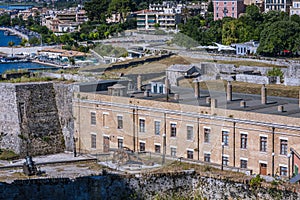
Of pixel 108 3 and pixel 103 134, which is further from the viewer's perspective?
pixel 108 3

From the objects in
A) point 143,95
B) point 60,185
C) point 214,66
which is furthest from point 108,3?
point 60,185

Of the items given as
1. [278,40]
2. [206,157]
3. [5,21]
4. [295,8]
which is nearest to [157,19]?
[295,8]

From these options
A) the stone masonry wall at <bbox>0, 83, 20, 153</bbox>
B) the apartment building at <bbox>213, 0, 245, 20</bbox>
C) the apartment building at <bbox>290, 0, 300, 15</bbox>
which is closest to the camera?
the stone masonry wall at <bbox>0, 83, 20, 153</bbox>

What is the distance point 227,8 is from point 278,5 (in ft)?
15.6

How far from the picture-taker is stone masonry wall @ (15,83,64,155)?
2289 cm

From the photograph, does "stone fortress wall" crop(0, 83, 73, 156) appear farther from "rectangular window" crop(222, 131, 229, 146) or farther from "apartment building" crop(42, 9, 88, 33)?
"apartment building" crop(42, 9, 88, 33)

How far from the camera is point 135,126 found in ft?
71.9

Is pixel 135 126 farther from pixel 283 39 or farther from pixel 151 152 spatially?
pixel 283 39

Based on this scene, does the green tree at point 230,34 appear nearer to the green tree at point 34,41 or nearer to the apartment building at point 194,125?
the apartment building at point 194,125

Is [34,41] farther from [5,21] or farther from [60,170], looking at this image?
[60,170]

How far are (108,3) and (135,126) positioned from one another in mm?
64269

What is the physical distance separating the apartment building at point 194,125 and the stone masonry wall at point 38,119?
2.37ft

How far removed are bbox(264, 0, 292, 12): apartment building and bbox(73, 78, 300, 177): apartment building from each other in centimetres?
4434

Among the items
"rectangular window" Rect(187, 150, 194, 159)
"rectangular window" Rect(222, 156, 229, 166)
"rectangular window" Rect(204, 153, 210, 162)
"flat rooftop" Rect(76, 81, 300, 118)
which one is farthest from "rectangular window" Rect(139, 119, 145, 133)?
"rectangular window" Rect(222, 156, 229, 166)
